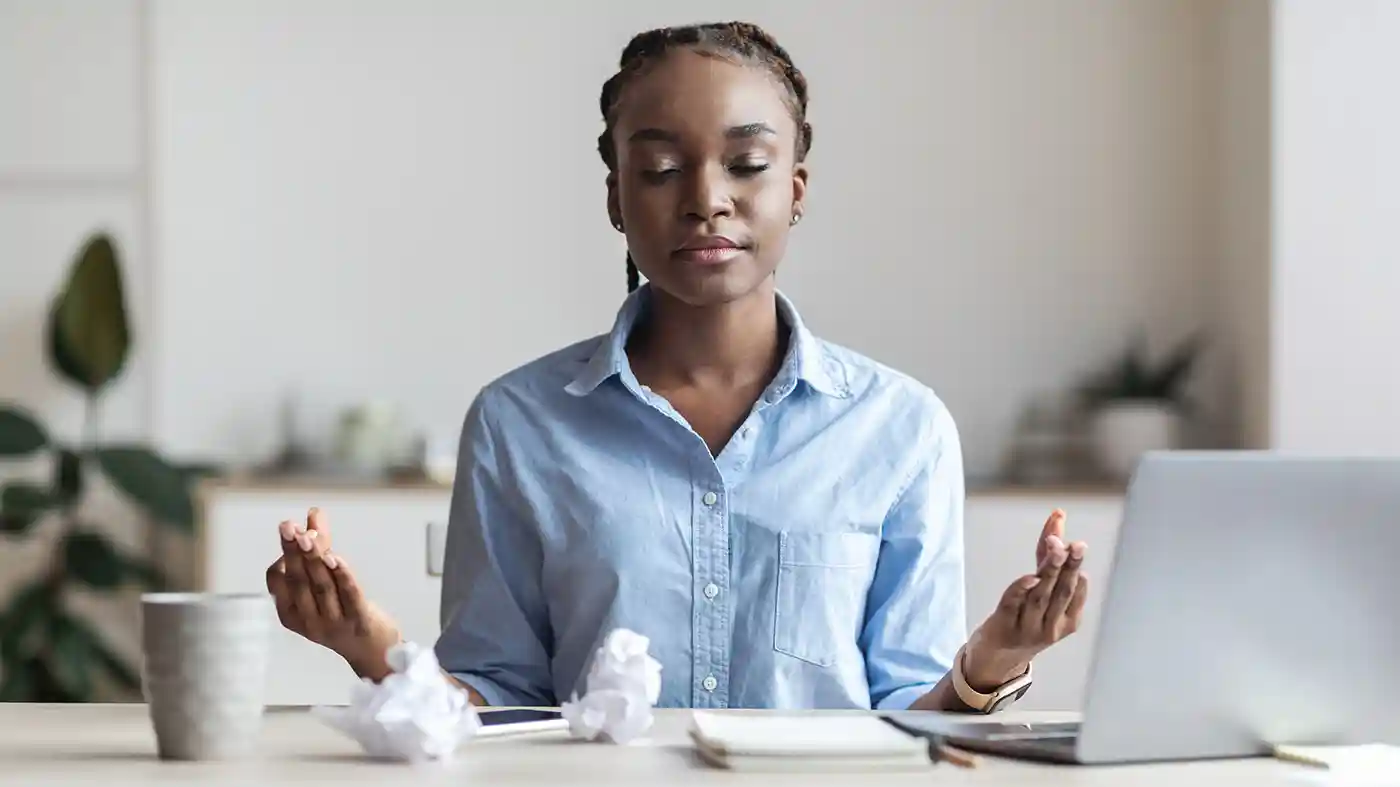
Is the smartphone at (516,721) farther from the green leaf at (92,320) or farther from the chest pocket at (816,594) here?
the green leaf at (92,320)

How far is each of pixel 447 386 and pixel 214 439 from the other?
549 millimetres

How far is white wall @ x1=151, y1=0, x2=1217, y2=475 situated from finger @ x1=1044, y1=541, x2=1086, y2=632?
2.61 metres

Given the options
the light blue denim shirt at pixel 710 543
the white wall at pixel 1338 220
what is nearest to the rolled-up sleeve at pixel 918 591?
the light blue denim shirt at pixel 710 543

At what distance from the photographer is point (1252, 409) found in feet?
11.9

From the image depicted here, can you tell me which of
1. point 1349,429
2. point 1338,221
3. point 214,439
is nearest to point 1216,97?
point 1338,221

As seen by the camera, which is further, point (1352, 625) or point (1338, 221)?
point (1338, 221)

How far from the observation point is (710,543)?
1.72 m

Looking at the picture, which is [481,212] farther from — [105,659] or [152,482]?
[105,659]

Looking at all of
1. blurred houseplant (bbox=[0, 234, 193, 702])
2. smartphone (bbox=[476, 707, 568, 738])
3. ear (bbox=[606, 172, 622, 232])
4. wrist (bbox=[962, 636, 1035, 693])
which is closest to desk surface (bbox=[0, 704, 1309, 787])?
smartphone (bbox=[476, 707, 568, 738])

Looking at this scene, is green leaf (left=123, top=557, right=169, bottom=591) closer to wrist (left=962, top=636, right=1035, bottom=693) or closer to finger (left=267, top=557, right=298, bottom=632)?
finger (left=267, top=557, right=298, bottom=632)

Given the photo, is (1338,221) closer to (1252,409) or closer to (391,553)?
(1252,409)

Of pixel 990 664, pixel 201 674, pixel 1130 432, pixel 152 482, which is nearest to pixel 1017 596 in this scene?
pixel 990 664

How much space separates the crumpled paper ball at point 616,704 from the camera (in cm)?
116

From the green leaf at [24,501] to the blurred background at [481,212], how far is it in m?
0.07
